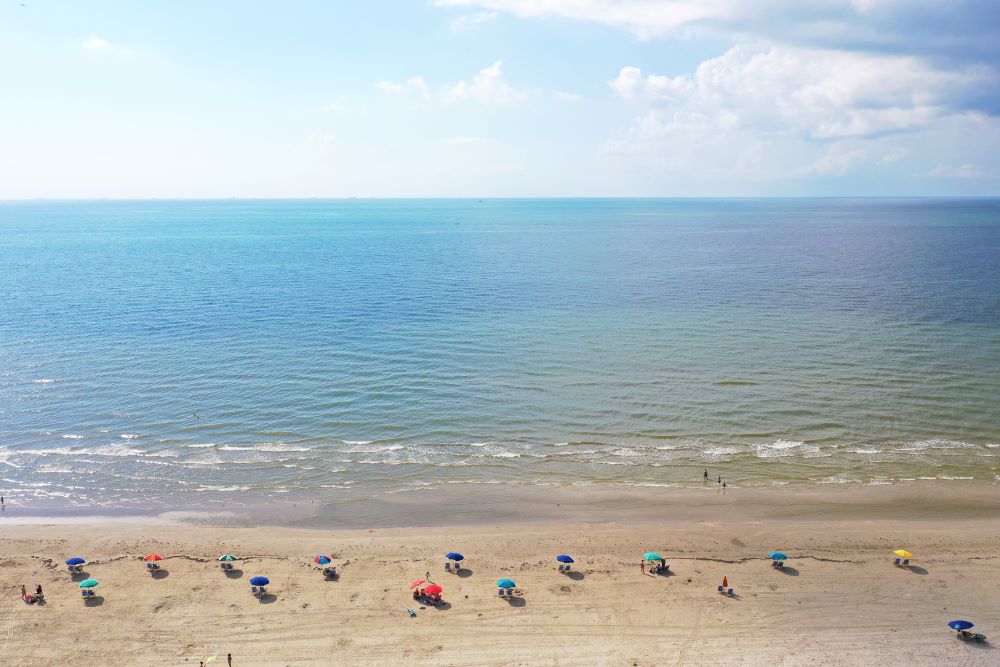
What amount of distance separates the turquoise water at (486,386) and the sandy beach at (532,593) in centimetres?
536

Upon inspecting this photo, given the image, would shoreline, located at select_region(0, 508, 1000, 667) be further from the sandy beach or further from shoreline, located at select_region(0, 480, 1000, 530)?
shoreline, located at select_region(0, 480, 1000, 530)

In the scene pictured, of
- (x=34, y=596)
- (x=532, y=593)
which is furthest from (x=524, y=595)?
(x=34, y=596)

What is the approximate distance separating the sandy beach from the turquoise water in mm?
5365

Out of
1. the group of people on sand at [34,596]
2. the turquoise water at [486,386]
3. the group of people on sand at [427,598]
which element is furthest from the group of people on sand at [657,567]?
the group of people on sand at [34,596]

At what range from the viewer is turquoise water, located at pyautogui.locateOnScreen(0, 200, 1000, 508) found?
152 ft

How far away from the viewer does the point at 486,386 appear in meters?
59.7

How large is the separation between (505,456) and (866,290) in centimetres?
8094

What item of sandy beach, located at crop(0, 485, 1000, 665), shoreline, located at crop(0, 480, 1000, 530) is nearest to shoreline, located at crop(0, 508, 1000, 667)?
sandy beach, located at crop(0, 485, 1000, 665)

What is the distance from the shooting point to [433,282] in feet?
376

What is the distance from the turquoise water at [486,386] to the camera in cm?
4631

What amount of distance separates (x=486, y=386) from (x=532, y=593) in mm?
28065

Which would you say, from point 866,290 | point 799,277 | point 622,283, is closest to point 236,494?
point 622,283

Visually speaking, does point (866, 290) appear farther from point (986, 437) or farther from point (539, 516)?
point (539, 516)

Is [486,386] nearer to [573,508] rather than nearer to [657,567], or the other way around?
[573,508]
